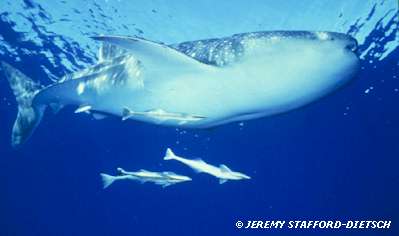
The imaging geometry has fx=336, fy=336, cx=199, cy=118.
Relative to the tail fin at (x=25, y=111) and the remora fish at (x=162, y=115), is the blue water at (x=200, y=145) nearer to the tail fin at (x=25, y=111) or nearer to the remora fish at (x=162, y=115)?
the remora fish at (x=162, y=115)

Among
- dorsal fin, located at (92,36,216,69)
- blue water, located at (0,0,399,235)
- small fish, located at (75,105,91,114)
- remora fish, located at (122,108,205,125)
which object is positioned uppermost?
blue water, located at (0,0,399,235)

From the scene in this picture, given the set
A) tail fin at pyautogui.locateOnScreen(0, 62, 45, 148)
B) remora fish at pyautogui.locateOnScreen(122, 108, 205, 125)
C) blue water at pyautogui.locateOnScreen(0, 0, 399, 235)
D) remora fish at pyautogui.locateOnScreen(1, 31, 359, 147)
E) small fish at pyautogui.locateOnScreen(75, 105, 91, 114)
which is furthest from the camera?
blue water at pyautogui.locateOnScreen(0, 0, 399, 235)

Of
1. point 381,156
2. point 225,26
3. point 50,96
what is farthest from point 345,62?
point 381,156

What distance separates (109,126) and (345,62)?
21.6 metres

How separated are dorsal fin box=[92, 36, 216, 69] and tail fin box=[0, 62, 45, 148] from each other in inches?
154

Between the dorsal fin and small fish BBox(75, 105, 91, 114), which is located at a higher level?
small fish BBox(75, 105, 91, 114)

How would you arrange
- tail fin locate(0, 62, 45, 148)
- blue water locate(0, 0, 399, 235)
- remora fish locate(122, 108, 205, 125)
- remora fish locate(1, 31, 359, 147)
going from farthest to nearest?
blue water locate(0, 0, 399, 235)
tail fin locate(0, 62, 45, 148)
remora fish locate(122, 108, 205, 125)
remora fish locate(1, 31, 359, 147)

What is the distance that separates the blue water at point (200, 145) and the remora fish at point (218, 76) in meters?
1.57

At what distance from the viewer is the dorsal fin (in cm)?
442

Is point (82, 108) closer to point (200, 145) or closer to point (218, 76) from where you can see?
point (218, 76)

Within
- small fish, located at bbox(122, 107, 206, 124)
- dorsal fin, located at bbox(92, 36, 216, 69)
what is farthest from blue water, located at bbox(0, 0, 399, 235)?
dorsal fin, located at bbox(92, 36, 216, 69)

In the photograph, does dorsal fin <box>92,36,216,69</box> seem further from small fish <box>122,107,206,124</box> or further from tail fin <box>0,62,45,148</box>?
tail fin <box>0,62,45,148</box>

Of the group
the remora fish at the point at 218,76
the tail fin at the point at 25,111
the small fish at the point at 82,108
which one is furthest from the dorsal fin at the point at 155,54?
the tail fin at the point at 25,111

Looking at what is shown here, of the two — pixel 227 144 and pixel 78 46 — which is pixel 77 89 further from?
pixel 227 144
